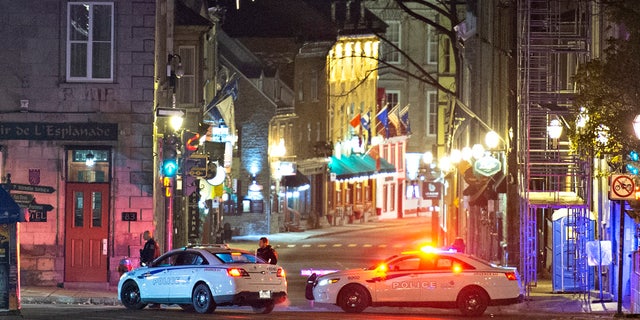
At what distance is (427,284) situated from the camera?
95.5 ft

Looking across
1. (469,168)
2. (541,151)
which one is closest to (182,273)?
(541,151)

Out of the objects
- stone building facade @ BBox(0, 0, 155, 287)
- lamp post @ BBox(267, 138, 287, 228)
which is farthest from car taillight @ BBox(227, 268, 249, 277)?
lamp post @ BBox(267, 138, 287, 228)

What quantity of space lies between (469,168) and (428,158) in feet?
107

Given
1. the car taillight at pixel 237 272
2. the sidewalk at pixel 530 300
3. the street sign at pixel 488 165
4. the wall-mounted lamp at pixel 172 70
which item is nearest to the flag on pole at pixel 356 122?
the wall-mounted lamp at pixel 172 70

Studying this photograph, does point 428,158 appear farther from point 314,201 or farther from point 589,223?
point 589,223

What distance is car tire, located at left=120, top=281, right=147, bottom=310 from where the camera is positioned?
29.0m

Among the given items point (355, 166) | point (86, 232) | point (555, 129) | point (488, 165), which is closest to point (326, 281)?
point (86, 232)

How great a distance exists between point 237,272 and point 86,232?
343 inches

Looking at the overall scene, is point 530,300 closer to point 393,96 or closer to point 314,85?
point 314,85

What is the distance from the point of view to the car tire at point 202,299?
27.5 meters

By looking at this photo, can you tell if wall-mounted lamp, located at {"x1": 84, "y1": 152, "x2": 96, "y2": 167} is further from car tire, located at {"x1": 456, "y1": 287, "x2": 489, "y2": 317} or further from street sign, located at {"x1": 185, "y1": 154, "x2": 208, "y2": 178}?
car tire, located at {"x1": 456, "y1": 287, "x2": 489, "y2": 317}

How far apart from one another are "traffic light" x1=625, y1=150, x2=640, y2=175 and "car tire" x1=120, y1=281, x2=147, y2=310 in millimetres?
10852

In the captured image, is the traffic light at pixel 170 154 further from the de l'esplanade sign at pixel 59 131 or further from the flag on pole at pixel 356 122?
the flag on pole at pixel 356 122

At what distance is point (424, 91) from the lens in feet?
333
